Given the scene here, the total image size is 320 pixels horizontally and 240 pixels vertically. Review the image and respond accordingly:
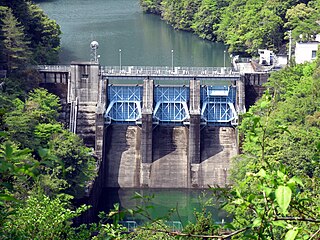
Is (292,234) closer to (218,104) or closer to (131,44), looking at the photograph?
(218,104)

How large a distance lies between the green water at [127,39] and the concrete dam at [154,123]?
36.4 feet

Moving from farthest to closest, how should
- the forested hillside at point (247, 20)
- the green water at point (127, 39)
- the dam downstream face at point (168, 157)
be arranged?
the forested hillside at point (247, 20)
the green water at point (127, 39)
the dam downstream face at point (168, 157)

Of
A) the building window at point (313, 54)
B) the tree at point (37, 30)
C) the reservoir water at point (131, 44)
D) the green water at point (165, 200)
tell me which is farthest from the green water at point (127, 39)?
the green water at point (165, 200)


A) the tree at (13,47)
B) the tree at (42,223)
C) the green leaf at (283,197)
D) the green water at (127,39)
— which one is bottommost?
the tree at (42,223)

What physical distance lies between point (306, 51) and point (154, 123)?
10951 mm

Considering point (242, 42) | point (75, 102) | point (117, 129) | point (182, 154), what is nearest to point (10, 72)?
point (75, 102)

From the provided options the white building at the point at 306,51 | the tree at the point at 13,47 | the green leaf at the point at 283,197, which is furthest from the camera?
the white building at the point at 306,51

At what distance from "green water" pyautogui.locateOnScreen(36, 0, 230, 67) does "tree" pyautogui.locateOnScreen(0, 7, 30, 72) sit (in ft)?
33.8

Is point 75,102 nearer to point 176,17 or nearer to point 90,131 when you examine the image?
point 90,131

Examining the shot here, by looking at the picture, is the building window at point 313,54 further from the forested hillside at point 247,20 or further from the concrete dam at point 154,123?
the concrete dam at point 154,123

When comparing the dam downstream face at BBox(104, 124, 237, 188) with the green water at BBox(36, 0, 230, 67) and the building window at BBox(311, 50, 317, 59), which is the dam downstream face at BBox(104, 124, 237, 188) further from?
the green water at BBox(36, 0, 230, 67)

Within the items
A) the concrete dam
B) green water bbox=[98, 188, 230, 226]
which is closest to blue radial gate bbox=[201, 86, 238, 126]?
the concrete dam

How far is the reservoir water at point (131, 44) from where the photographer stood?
3033 centimetres

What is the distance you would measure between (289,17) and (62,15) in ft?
90.6
